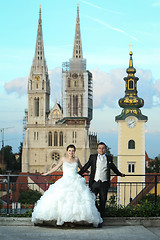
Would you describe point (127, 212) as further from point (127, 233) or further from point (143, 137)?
point (143, 137)

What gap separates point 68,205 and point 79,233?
50cm

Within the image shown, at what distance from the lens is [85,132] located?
314 feet

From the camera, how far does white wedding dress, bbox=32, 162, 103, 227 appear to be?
8133 mm

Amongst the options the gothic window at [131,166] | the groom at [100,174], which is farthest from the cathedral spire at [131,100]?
the groom at [100,174]

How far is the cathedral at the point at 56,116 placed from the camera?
9538 cm

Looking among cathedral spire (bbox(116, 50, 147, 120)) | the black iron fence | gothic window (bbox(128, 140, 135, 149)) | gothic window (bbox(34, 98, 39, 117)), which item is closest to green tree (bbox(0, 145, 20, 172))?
gothic window (bbox(34, 98, 39, 117))

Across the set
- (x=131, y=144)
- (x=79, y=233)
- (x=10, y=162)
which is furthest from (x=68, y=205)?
(x=10, y=162)

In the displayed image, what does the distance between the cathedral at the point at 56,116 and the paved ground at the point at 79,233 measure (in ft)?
280

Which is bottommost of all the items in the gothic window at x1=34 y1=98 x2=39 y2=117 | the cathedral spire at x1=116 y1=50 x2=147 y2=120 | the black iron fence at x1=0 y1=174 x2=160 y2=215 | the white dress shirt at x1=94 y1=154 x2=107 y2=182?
the black iron fence at x1=0 y1=174 x2=160 y2=215

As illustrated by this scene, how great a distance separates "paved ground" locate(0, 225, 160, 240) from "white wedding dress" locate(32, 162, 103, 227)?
0.17 metres

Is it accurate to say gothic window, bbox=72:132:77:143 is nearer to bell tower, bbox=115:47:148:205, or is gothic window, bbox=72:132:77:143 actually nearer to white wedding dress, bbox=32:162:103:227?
bell tower, bbox=115:47:148:205

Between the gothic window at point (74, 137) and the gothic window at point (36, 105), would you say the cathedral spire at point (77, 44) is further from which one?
the gothic window at point (74, 137)

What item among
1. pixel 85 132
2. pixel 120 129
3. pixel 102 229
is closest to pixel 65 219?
pixel 102 229

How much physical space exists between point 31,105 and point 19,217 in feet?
298
